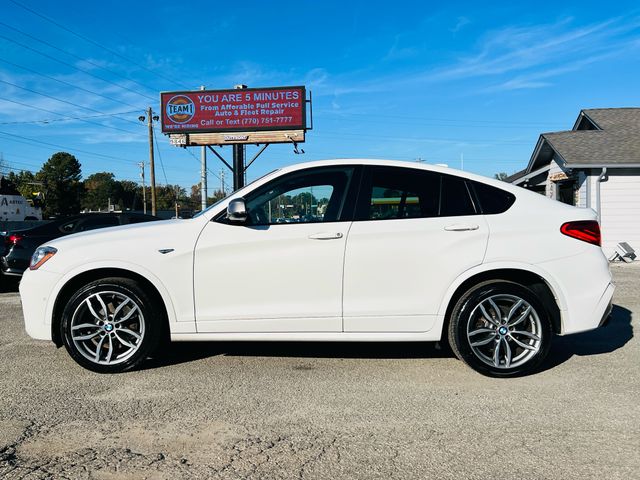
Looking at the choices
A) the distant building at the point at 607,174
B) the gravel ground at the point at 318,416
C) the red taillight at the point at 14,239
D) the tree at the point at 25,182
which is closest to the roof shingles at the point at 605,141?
the distant building at the point at 607,174

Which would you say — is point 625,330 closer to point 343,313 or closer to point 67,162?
point 343,313

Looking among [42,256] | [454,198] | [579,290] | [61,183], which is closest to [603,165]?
[579,290]

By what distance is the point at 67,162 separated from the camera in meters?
84.4

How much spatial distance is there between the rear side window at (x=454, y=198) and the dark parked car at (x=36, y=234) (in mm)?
6811

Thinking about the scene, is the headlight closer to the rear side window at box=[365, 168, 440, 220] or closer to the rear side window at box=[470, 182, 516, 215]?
the rear side window at box=[365, 168, 440, 220]

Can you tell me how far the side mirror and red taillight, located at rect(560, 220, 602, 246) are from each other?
2.62m

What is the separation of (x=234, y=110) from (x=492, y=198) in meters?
19.3

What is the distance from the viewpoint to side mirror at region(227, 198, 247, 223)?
3.99m

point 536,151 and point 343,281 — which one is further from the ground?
point 536,151

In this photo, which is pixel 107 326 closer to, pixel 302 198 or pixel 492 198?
pixel 302 198

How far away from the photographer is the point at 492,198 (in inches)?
165

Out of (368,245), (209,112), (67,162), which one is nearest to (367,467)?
(368,245)

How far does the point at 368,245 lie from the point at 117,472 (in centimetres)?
237

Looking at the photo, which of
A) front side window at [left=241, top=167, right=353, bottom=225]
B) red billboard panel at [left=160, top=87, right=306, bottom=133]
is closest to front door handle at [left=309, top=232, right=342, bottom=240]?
front side window at [left=241, top=167, right=353, bottom=225]
